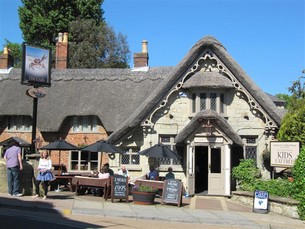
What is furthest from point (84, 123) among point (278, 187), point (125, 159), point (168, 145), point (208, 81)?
point (278, 187)

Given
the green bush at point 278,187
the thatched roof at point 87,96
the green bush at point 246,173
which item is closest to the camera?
the green bush at point 278,187

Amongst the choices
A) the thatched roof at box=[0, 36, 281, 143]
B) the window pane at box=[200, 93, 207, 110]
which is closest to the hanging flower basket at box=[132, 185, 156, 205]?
the thatched roof at box=[0, 36, 281, 143]

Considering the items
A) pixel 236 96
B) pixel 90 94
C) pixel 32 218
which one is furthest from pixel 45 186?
pixel 90 94

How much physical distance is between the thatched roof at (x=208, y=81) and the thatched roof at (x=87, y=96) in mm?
5309

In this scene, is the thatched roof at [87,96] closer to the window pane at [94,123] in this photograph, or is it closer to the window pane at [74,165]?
the window pane at [94,123]

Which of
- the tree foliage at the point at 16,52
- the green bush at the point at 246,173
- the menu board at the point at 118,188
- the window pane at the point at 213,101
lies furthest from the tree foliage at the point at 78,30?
the menu board at the point at 118,188

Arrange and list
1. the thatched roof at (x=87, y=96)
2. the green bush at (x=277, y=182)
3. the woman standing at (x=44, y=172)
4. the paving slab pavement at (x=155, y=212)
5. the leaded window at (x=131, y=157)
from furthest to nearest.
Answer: the thatched roof at (x=87, y=96)
the leaded window at (x=131, y=157)
the green bush at (x=277, y=182)
the woman standing at (x=44, y=172)
the paving slab pavement at (x=155, y=212)

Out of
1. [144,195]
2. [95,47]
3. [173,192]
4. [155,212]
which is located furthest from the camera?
[95,47]

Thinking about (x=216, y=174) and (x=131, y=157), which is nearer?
(x=216, y=174)

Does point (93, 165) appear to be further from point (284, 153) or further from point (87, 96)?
point (284, 153)

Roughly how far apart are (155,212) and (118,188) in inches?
96.0

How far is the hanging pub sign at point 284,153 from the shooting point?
16.5 m

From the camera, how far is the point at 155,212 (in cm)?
1368

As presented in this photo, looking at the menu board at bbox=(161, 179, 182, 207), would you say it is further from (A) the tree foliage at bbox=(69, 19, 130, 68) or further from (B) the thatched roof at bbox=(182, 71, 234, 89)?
(A) the tree foliage at bbox=(69, 19, 130, 68)
